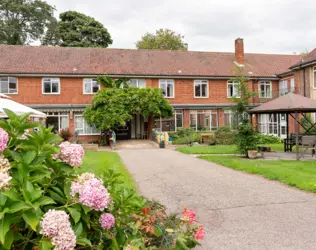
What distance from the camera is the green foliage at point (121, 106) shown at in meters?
22.0

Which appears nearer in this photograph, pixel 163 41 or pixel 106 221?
pixel 106 221

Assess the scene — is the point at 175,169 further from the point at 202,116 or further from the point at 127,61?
the point at 127,61

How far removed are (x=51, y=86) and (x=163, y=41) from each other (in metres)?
22.9

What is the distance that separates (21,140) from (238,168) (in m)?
10.4

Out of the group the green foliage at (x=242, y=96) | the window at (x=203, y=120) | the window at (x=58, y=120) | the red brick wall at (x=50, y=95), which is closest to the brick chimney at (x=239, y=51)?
the window at (x=203, y=120)

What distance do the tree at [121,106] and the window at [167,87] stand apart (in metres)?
3.89

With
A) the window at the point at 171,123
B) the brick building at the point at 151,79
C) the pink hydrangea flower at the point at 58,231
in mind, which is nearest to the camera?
the pink hydrangea flower at the point at 58,231

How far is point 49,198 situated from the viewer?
1.78 m

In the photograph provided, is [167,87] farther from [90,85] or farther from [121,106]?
[90,85]

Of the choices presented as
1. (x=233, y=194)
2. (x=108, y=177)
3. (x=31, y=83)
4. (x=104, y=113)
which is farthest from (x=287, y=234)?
(x=31, y=83)

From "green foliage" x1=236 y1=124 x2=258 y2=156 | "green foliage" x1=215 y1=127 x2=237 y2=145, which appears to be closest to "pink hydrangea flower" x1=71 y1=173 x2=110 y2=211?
"green foliage" x1=236 y1=124 x2=258 y2=156

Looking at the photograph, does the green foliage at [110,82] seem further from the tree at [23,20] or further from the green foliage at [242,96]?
the tree at [23,20]

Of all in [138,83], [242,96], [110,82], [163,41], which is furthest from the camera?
[163,41]

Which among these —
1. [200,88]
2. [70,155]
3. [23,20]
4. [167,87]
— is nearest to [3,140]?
[70,155]
